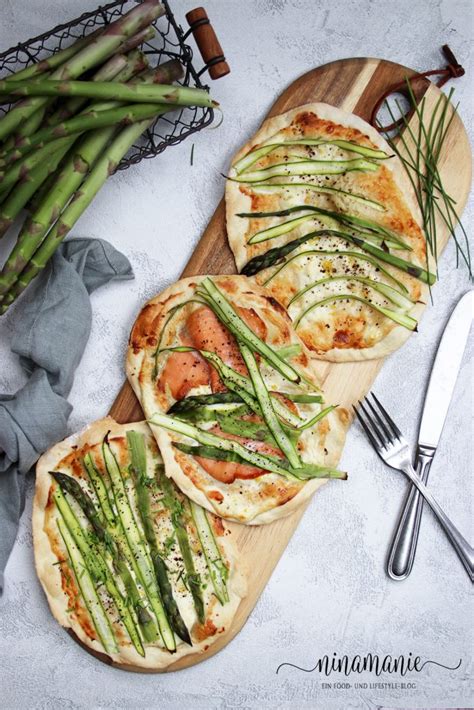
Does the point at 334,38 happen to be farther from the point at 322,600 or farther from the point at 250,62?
the point at 322,600

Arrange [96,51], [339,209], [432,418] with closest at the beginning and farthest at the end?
[96,51]
[339,209]
[432,418]

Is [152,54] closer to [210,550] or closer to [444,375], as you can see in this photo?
[444,375]

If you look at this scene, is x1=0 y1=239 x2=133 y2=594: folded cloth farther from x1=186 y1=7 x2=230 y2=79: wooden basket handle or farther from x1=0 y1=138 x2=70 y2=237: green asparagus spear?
x1=186 y1=7 x2=230 y2=79: wooden basket handle

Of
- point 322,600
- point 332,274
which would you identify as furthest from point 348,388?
point 322,600

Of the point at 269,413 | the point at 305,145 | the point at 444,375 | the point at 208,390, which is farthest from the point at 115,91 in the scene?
the point at 444,375

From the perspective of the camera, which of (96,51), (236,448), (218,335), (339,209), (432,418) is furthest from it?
(432,418)

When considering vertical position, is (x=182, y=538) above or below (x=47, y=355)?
below
